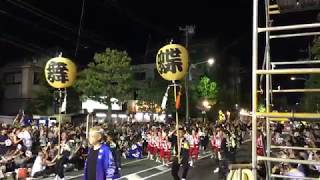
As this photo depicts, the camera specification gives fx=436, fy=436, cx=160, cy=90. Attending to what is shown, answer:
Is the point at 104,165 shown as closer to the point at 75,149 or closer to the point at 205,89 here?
the point at 75,149

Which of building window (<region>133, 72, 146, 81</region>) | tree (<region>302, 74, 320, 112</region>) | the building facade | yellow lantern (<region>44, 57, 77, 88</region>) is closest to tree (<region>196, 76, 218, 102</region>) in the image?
building window (<region>133, 72, 146, 81</region>)

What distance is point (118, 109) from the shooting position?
54.7m

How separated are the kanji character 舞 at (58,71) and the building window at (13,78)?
36.4 m

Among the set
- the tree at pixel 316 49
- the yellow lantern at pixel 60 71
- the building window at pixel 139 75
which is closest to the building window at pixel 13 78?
the building window at pixel 139 75

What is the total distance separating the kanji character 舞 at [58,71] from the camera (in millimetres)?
18547

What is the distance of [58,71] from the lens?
18562mm

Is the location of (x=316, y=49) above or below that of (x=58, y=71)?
above

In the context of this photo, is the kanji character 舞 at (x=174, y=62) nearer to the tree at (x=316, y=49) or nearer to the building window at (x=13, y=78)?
the tree at (x=316, y=49)

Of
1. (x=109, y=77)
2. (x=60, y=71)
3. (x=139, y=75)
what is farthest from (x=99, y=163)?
(x=139, y=75)

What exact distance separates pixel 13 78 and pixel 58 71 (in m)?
38.2

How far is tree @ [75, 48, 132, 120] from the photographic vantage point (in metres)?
42.1

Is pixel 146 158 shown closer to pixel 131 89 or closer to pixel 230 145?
pixel 230 145

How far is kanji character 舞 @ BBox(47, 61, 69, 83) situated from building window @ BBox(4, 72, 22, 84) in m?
36.4

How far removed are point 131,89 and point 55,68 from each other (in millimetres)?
25718
